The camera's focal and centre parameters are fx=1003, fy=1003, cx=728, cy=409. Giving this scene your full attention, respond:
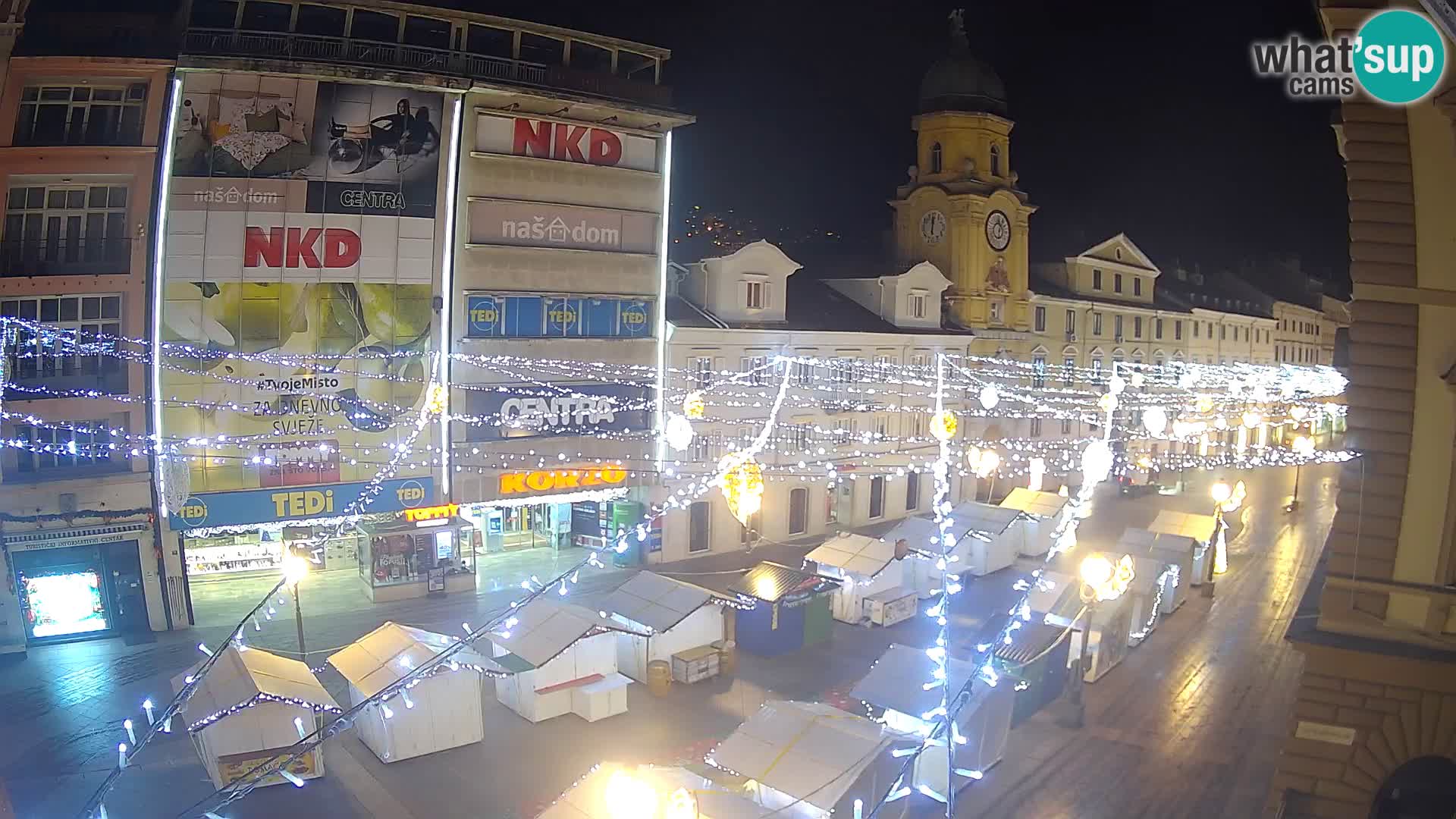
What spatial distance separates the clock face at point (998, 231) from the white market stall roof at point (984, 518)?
11.7 m

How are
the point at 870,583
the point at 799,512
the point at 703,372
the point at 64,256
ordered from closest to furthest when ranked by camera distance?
the point at 64,256 → the point at 870,583 → the point at 703,372 → the point at 799,512

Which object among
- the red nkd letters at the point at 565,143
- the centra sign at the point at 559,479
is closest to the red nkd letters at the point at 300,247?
the red nkd letters at the point at 565,143

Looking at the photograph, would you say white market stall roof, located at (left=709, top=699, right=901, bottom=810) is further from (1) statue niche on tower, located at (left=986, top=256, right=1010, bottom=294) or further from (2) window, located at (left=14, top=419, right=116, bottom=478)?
(1) statue niche on tower, located at (left=986, top=256, right=1010, bottom=294)

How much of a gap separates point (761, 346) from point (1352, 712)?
2115cm

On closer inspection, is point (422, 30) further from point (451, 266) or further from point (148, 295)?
point (148, 295)

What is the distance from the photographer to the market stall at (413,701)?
50.6 feet

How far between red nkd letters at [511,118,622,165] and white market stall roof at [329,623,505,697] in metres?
12.4

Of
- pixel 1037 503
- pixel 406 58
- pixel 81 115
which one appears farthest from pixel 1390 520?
pixel 81 115

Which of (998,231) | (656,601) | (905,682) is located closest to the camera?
(905,682)

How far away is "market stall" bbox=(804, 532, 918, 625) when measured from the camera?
22.8 meters

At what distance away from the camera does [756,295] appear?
97.1 feet

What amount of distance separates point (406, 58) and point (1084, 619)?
18824 mm

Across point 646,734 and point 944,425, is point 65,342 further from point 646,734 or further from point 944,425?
point 944,425

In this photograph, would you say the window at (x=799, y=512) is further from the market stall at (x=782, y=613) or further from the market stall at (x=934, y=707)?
the market stall at (x=934, y=707)
